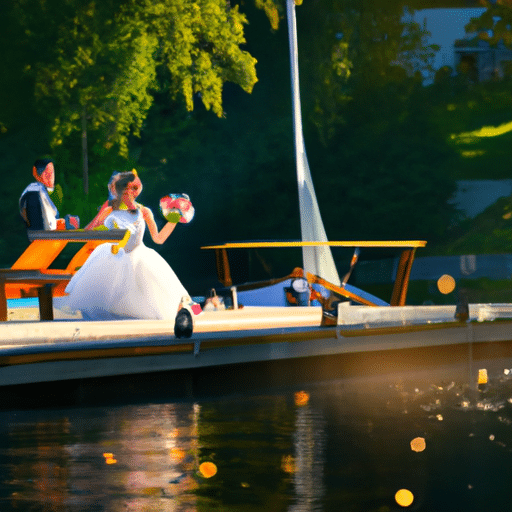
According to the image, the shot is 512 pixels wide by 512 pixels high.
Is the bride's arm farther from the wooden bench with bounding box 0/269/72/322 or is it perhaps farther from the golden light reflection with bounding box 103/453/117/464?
the golden light reflection with bounding box 103/453/117/464

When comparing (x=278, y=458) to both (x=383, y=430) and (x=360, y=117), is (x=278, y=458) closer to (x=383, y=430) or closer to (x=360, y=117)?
(x=383, y=430)

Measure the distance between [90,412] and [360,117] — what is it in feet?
64.6

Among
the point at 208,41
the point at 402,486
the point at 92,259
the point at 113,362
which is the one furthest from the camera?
the point at 208,41

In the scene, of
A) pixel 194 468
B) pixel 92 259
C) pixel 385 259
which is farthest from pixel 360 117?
pixel 194 468

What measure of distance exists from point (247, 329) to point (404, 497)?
3.26 m

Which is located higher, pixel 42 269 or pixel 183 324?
pixel 42 269

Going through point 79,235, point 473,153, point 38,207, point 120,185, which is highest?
point 473,153

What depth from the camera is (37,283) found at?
30.9 ft

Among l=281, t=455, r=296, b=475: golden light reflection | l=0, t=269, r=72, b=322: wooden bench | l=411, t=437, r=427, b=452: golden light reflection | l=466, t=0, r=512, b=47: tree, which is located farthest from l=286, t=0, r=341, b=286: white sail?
l=281, t=455, r=296, b=475: golden light reflection

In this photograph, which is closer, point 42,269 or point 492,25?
point 42,269

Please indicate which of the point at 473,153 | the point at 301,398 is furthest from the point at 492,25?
the point at 473,153

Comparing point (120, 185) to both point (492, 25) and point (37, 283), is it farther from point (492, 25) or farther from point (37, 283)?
point (492, 25)

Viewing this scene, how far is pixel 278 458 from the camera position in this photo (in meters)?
6.44

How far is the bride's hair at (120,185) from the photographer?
9.46 meters
